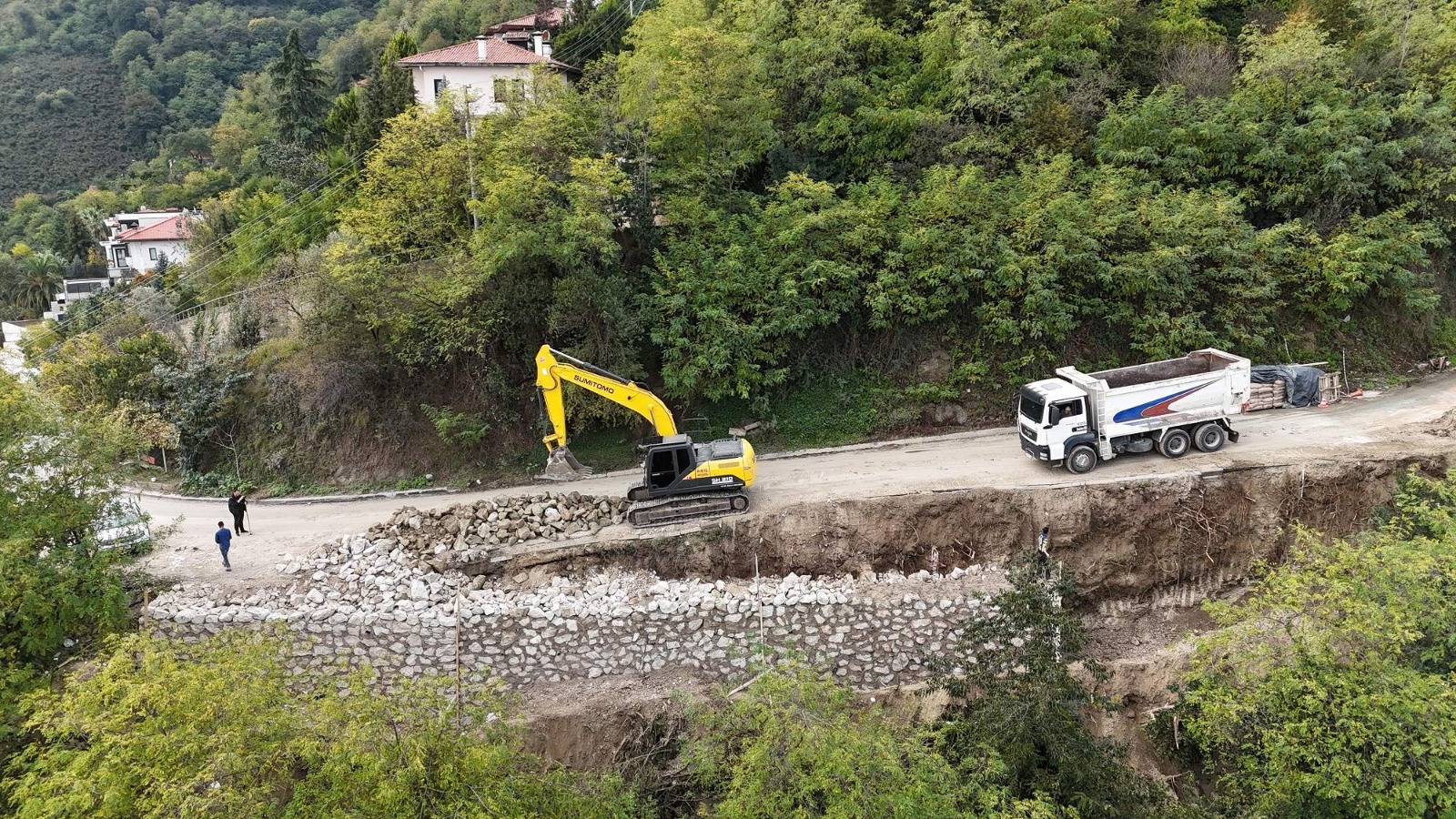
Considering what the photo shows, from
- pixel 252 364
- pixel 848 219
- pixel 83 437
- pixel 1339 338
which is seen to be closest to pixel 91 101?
pixel 252 364

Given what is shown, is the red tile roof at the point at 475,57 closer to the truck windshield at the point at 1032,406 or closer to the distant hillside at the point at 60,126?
the truck windshield at the point at 1032,406

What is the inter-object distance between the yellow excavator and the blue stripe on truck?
29.0 ft

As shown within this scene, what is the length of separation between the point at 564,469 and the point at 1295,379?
20.1 m

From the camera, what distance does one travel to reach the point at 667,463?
17531mm

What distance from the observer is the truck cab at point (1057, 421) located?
17.5 m

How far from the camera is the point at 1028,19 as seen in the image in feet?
84.6

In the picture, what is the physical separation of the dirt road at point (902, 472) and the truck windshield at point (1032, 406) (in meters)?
1.39

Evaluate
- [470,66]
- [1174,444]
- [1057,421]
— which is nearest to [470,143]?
[470,66]

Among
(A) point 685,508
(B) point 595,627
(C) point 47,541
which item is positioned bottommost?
(B) point 595,627

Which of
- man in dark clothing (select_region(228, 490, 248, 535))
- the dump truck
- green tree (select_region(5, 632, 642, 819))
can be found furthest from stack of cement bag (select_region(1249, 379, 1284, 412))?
man in dark clothing (select_region(228, 490, 248, 535))

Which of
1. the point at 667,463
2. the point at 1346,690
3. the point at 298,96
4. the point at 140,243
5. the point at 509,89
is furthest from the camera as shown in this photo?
the point at 140,243

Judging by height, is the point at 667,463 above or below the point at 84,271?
below

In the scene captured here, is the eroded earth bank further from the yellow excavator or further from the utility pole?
the utility pole

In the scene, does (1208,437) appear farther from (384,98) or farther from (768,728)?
(384,98)
